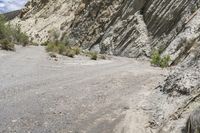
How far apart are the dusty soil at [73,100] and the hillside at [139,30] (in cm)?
129

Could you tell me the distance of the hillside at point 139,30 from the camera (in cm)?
1394

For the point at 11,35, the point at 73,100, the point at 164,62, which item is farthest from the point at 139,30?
the point at 73,100

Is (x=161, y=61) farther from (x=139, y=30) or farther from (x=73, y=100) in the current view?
(x=73, y=100)

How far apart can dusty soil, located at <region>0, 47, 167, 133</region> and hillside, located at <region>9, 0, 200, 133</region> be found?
4.25 feet

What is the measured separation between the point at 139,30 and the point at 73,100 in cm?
2473

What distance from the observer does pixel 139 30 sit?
126 ft

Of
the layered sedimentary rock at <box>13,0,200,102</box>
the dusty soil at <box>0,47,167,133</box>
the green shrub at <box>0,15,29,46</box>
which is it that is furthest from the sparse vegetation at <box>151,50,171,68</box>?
the green shrub at <box>0,15,29,46</box>

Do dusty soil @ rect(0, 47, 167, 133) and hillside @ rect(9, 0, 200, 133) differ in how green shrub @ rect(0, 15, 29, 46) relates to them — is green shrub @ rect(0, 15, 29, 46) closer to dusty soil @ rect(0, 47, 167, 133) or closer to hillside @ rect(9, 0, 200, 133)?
hillside @ rect(9, 0, 200, 133)

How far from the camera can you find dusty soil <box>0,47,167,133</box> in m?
11.8

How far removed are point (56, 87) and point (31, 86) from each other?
945 millimetres

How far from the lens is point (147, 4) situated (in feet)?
133

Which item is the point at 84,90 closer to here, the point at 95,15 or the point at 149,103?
the point at 149,103

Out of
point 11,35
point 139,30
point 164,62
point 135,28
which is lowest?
point 164,62

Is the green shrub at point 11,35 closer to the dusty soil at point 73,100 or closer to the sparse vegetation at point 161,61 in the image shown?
the sparse vegetation at point 161,61
